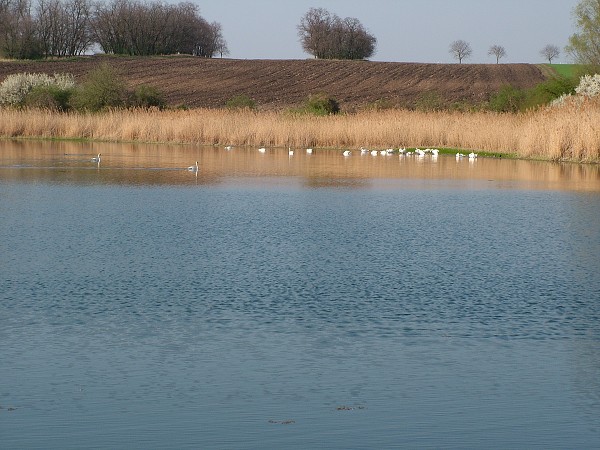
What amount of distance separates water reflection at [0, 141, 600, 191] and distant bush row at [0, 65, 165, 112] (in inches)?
507

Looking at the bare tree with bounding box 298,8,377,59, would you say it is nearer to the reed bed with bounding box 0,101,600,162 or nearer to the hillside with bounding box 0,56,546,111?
the hillside with bounding box 0,56,546,111

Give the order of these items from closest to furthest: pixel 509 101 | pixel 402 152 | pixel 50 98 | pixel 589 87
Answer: pixel 402 152 → pixel 589 87 → pixel 509 101 → pixel 50 98

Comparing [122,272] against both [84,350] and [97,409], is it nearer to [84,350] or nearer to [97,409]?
[84,350]

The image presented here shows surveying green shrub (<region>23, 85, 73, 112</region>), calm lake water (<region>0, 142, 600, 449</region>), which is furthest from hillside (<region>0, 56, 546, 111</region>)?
calm lake water (<region>0, 142, 600, 449</region>)

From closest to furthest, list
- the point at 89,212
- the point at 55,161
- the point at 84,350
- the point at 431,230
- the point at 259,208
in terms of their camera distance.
Result: the point at 84,350 → the point at 431,230 → the point at 89,212 → the point at 259,208 → the point at 55,161

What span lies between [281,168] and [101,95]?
2324 cm

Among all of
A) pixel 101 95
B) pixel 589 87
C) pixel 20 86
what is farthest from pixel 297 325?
pixel 20 86

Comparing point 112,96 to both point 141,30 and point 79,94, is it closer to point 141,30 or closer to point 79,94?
point 79,94

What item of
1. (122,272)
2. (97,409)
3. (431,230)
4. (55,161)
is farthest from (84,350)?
(55,161)

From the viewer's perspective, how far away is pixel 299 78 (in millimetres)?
84062

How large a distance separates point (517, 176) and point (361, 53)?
8868 cm

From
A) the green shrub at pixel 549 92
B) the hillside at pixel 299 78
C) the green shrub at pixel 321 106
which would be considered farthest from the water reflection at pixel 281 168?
the hillside at pixel 299 78

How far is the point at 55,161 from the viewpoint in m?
29.5

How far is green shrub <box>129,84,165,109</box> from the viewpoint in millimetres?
50719
